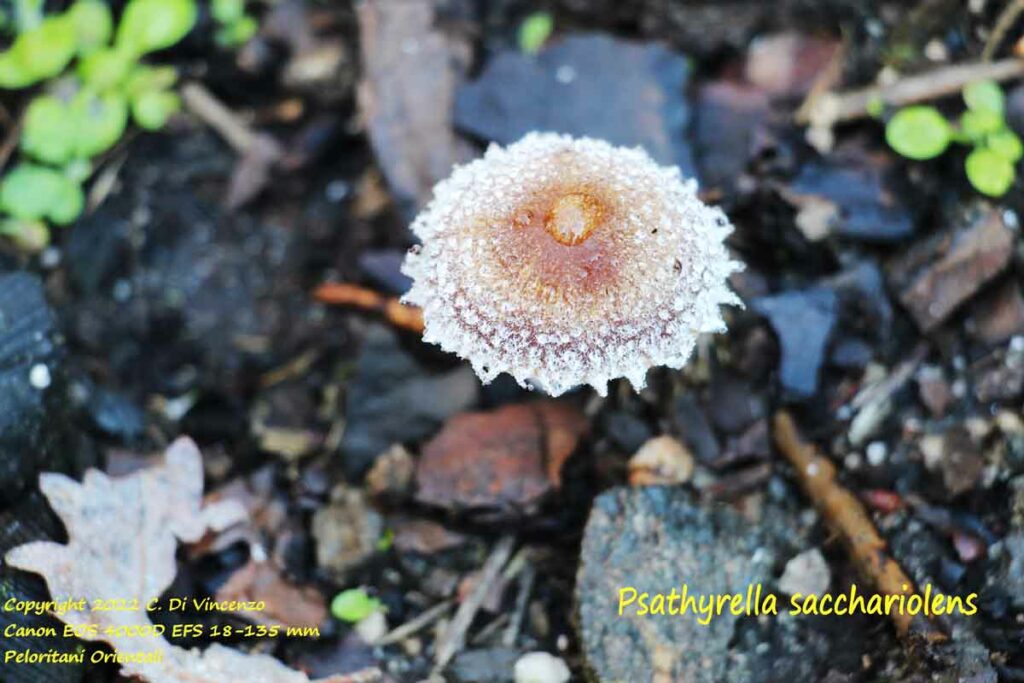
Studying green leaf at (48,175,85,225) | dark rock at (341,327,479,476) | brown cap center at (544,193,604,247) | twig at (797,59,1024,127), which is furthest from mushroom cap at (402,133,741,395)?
green leaf at (48,175,85,225)

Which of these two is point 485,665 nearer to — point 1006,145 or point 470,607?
point 470,607

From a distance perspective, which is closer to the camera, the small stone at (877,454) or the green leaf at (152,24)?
the small stone at (877,454)

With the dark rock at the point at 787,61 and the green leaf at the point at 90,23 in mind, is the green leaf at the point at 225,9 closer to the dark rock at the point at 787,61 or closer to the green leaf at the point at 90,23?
the green leaf at the point at 90,23

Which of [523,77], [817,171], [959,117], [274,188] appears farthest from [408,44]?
[959,117]

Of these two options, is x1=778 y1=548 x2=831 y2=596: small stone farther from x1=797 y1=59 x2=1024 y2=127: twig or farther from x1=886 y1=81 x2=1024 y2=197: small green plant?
x1=797 y1=59 x2=1024 y2=127: twig

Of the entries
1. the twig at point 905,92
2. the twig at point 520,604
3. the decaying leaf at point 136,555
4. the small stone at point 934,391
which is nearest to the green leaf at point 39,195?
the decaying leaf at point 136,555
